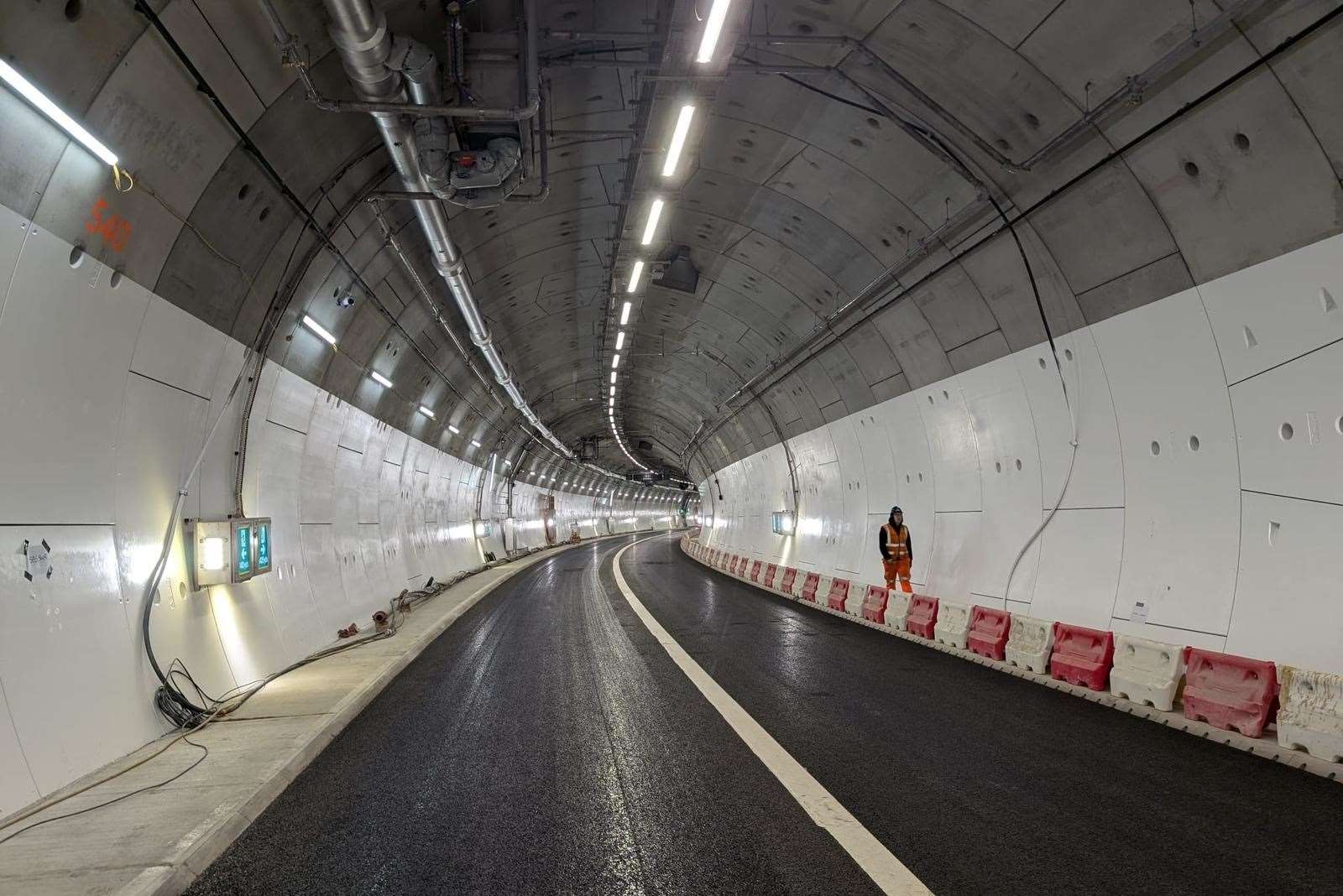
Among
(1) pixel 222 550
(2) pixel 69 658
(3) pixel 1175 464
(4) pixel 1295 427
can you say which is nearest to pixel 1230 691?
(4) pixel 1295 427

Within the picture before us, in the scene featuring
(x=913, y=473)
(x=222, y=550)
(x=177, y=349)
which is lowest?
(x=222, y=550)

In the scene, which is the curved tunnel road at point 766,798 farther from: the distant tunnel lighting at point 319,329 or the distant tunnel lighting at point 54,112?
the distant tunnel lighting at point 319,329

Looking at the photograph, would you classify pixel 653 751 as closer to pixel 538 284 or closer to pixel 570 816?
pixel 570 816

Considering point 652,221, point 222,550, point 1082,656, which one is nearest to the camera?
point 222,550

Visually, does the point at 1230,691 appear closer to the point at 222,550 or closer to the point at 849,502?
the point at 222,550

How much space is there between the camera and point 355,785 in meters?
5.66

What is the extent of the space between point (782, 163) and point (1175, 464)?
20.7 feet

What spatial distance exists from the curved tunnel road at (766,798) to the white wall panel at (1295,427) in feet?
8.21

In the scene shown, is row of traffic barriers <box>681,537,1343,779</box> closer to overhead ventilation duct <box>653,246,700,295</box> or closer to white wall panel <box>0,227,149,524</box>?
overhead ventilation duct <box>653,246,700,295</box>

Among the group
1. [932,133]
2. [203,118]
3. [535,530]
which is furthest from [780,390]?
[535,530]

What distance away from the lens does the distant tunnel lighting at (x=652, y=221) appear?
11.7 m

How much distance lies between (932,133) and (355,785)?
8.70m

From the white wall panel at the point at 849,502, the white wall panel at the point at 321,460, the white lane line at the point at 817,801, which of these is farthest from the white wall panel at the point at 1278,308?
the white wall panel at the point at 321,460

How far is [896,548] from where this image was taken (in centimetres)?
1482
